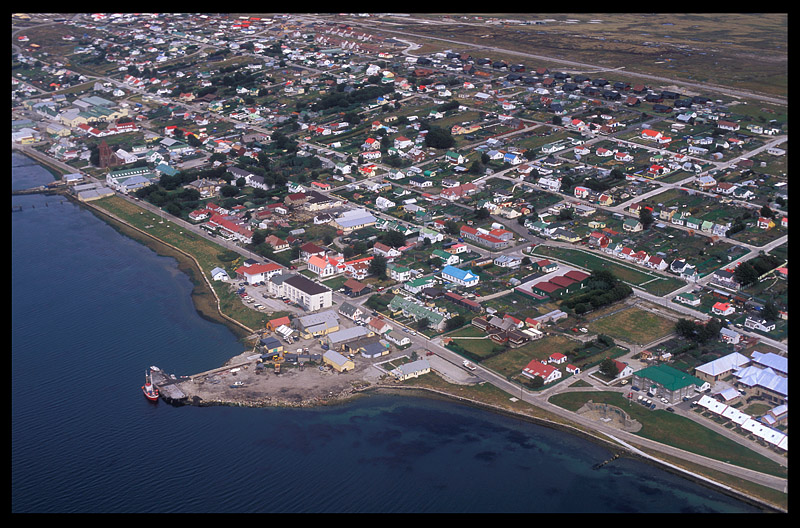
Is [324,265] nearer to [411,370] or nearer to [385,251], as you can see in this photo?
[385,251]

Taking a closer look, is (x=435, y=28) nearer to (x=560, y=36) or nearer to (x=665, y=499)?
(x=560, y=36)

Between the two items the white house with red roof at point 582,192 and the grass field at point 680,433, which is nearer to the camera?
the grass field at point 680,433

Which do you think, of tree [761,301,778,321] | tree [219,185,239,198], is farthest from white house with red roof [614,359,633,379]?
tree [219,185,239,198]

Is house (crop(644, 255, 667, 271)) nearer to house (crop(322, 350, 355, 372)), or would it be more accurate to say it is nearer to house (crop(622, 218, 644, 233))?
house (crop(622, 218, 644, 233))

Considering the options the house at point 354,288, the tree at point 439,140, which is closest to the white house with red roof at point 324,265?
the house at point 354,288

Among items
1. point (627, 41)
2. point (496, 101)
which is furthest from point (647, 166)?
point (627, 41)

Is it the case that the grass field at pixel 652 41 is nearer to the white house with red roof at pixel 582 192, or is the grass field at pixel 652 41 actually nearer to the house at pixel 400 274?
the white house with red roof at pixel 582 192

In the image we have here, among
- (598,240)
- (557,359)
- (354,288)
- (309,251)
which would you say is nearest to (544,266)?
(598,240)
